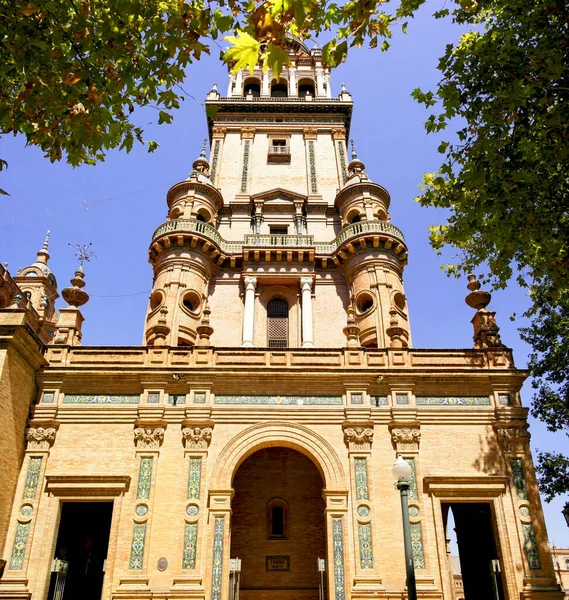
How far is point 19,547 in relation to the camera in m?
15.9

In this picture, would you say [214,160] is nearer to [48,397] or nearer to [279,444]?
[48,397]

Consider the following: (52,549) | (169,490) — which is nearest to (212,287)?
(169,490)

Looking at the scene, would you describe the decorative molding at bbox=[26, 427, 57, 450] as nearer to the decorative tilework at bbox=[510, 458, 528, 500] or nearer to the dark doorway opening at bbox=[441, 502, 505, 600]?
the dark doorway opening at bbox=[441, 502, 505, 600]

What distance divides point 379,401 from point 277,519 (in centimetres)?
577

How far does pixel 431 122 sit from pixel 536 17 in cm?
302

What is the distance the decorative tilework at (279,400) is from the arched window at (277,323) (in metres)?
7.71

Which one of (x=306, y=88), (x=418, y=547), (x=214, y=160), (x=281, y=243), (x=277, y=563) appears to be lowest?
(x=277, y=563)

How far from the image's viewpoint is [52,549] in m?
16.2

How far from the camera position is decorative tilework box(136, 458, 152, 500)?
54.9 feet

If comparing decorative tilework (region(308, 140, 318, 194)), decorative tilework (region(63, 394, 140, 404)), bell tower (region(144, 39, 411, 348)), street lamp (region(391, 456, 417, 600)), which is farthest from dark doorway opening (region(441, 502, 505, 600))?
decorative tilework (region(308, 140, 318, 194))

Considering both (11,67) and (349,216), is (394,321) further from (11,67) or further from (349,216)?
(11,67)

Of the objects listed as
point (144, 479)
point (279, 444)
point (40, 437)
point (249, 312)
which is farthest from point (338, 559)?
point (249, 312)

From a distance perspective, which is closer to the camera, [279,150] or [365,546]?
[365,546]

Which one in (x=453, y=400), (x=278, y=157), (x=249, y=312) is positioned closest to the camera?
(x=453, y=400)
